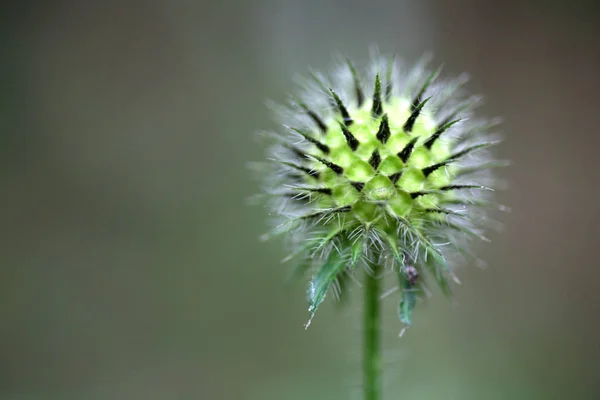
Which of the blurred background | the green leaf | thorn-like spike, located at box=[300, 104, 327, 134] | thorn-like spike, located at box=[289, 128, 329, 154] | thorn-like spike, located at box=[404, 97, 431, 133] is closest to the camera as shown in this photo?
the green leaf

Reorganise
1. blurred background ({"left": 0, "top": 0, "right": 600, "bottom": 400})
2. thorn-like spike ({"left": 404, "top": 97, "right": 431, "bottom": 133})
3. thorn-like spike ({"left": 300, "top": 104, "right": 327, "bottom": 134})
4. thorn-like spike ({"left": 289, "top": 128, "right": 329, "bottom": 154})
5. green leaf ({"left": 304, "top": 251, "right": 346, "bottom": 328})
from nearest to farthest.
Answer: green leaf ({"left": 304, "top": 251, "right": 346, "bottom": 328}) < thorn-like spike ({"left": 404, "top": 97, "right": 431, "bottom": 133}) < thorn-like spike ({"left": 289, "top": 128, "right": 329, "bottom": 154}) < thorn-like spike ({"left": 300, "top": 104, "right": 327, "bottom": 134}) < blurred background ({"left": 0, "top": 0, "right": 600, "bottom": 400})

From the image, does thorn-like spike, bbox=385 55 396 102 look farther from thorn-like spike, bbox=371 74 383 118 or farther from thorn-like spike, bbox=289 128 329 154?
thorn-like spike, bbox=289 128 329 154

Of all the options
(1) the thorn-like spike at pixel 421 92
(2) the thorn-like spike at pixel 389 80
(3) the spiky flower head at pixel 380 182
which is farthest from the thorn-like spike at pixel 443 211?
(2) the thorn-like spike at pixel 389 80

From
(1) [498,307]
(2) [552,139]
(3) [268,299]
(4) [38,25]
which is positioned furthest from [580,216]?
(4) [38,25]

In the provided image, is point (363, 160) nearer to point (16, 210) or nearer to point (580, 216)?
point (580, 216)

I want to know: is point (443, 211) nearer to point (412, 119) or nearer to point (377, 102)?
point (412, 119)

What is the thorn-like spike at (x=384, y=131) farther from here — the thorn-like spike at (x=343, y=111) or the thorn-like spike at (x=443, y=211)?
the thorn-like spike at (x=443, y=211)

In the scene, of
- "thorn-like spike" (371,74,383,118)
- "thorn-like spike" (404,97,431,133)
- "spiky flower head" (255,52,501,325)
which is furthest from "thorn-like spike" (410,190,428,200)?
"thorn-like spike" (371,74,383,118)
